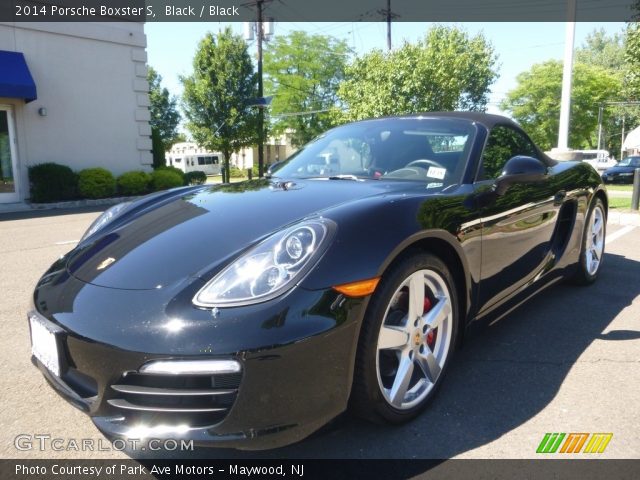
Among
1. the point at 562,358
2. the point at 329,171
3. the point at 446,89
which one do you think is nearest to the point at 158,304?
the point at 329,171

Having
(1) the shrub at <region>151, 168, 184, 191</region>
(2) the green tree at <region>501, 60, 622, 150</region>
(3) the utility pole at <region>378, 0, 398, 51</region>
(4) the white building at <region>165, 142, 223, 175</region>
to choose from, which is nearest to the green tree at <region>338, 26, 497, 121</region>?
(3) the utility pole at <region>378, 0, 398, 51</region>

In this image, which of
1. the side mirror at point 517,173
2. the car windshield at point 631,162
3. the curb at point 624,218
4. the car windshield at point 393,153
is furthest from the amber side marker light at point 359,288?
the car windshield at point 631,162

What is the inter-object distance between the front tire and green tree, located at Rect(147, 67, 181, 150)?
41612 mm

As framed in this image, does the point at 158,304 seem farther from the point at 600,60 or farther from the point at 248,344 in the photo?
the point at 600,60

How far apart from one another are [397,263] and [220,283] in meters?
0.71

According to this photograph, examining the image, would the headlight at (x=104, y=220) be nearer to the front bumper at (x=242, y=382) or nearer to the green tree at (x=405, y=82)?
the front bumper at (x=242, y=382)

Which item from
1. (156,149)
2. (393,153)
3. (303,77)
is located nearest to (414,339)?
(393,153)

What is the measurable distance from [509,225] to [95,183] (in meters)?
12.4

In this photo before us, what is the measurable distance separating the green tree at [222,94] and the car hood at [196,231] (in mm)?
24484

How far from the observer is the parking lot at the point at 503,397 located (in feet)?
6.56

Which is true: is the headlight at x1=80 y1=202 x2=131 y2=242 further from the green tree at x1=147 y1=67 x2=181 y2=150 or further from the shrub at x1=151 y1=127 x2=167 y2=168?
the green tree at x1=147 y1=67 x2=181 y2=150

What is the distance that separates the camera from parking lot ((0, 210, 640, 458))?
2000mm

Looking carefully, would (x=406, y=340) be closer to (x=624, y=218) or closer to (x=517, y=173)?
(x=517, y=173)

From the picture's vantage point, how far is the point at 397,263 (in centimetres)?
203
